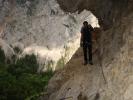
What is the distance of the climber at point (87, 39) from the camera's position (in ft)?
65.7

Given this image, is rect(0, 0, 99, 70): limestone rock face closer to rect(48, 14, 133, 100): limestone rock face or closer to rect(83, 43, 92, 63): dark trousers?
rect(48, 14, 133, 100): limestone rock face

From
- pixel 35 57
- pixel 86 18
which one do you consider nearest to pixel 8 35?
pixel 35 57

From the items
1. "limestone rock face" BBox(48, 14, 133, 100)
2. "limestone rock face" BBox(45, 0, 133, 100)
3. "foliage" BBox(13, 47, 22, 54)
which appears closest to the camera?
"limestone rock face" BBox(48, 14, 133, 100)

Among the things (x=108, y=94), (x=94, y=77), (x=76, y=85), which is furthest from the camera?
(x=76, y=85)

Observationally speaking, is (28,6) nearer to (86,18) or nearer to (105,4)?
(86,18)

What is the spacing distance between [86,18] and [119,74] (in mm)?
99467

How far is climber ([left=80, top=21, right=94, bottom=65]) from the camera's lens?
788 inches

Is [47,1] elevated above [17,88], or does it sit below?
above

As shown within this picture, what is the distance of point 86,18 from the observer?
115438 mm

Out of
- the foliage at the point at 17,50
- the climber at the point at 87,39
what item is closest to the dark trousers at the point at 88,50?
the climber at the point at 87,39

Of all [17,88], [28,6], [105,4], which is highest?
[28,6]

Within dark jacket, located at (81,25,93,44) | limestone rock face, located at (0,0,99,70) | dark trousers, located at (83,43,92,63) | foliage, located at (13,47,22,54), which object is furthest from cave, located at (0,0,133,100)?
limestone rock face, located at (0,0,99,70)

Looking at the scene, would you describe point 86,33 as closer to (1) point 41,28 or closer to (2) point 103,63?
(2) point 103,63

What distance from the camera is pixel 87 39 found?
20.3 m
